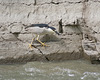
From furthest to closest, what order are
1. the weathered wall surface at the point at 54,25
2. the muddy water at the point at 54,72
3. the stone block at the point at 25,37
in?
1. the stone block at the point at 25,37
2. the weathered wall surface at the point at 54,25
3. the muddy water at the point at 54,72

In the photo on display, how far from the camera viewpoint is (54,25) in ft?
10.8

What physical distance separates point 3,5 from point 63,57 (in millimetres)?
1896

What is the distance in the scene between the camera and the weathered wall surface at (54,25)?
2992 mm

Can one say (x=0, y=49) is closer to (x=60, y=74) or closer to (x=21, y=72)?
(x=21, y=72)

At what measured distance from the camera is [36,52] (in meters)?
2.96

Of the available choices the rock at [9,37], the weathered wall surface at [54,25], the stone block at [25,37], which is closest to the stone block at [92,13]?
the weathered wall surface at [54,25]

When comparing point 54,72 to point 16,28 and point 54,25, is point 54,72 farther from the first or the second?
point 16,28

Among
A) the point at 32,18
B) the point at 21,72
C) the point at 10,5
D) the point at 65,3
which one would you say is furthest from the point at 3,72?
the point at 65,3

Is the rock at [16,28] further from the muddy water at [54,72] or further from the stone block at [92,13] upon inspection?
the stone block at [92,13]

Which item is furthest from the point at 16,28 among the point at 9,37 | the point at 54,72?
the point at 54,72

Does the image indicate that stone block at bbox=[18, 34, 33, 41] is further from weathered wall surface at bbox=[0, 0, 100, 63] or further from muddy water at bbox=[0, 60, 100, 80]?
muddy water at bbox=[0, 60, 100, 80]

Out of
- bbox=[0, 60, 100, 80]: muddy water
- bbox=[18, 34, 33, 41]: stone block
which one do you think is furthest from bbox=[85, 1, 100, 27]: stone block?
bbox=[18, 34, 33, 41]: stone block

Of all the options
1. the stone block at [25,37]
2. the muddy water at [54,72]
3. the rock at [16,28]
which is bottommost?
the muddy water at [54,72]

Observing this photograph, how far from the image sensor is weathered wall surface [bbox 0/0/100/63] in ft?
9.82
